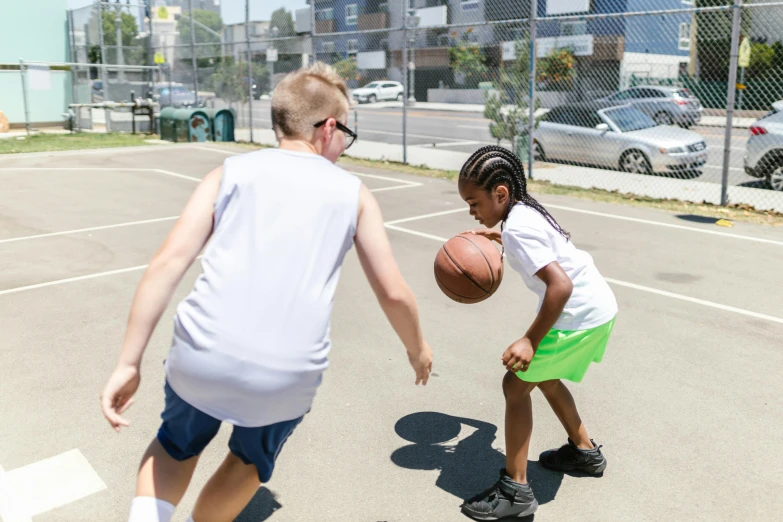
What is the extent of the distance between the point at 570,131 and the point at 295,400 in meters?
13.3

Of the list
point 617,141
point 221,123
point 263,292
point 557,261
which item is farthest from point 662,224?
point 221,123

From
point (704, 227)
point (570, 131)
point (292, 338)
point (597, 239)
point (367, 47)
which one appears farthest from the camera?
point (367, 47)

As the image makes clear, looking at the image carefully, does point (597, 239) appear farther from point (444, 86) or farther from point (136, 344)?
point (444, 86)

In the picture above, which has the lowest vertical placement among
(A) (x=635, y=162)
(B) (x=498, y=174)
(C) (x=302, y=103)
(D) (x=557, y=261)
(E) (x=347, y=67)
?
(A) (x=635, y=162)

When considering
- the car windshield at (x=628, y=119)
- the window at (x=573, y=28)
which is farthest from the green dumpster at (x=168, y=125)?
the window at (x=573, y=28)

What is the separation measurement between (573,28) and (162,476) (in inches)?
1049

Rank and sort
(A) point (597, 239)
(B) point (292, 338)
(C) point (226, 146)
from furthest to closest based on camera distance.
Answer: (C) point (226, 146) → (A) point (597, 239) → (B) point (292, 338)

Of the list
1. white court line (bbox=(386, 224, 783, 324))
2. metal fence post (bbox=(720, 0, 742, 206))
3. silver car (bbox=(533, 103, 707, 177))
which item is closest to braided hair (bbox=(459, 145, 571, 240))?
white court line (bbox=(386, 224, 783, 324))

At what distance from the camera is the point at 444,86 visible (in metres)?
41.7

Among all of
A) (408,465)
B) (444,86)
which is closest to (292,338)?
(408,465)

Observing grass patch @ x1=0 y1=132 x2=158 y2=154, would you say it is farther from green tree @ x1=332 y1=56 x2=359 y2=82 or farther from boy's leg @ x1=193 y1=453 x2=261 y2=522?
boy's leg @ x1=193 y1=453 x2=261 y2=522

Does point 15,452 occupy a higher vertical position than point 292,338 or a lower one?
lower

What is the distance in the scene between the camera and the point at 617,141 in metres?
13.9

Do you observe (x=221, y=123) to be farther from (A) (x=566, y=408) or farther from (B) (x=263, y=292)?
(B) (x=263, y=292)
